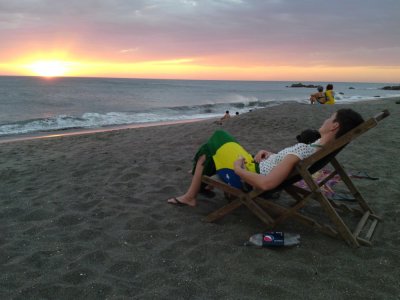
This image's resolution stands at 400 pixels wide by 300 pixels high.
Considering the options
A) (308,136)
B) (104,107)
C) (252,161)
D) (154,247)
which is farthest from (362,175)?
(104,107)

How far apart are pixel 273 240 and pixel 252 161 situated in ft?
3.06

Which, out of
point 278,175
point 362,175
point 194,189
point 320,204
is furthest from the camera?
point 362,175

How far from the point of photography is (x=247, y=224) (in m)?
Answer: 3.51

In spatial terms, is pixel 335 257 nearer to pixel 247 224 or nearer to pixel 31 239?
pixel 247 224

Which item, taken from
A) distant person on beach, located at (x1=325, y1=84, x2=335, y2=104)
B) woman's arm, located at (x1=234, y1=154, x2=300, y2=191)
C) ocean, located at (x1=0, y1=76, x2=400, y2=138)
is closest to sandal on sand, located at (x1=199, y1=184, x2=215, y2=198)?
woman's arm, located at (x1=234, y1=154, x2=300, y2=191)

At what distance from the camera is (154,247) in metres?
3.08

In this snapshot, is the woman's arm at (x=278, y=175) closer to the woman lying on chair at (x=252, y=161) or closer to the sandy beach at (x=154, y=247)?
the woman lying on chair at (x=252, y=161)

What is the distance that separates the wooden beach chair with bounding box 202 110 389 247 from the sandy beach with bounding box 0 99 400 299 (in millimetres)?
124

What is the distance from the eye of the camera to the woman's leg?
3.71 meters

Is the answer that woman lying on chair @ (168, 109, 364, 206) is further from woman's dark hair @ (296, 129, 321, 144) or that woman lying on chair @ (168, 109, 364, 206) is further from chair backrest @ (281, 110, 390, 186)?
woman's dark hair @ (296, 129, 321, 144)

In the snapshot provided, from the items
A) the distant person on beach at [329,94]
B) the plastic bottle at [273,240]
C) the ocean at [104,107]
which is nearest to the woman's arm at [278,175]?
the plastic bottle at [273,240]

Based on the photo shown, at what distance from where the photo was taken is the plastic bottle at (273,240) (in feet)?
9.95

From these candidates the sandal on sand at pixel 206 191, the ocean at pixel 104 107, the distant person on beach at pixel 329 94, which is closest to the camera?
the sandal on sand at pixel 206 191

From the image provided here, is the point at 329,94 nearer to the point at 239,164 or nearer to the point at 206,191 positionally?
the point at 206,191
